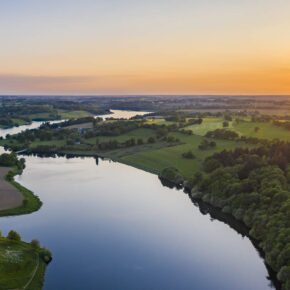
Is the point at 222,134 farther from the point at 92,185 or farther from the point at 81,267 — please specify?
the point at 81,267

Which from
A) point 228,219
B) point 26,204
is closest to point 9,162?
point 26,204

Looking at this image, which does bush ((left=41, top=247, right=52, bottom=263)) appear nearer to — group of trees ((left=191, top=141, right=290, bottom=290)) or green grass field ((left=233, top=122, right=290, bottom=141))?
group of trees ((left=191, top=141, right=290, bottom=290))

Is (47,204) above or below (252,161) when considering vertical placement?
below

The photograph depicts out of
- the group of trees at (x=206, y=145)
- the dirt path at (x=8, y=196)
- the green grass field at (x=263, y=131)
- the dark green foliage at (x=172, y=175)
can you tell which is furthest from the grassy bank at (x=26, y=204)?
the green grass field at (x=263, y=131)

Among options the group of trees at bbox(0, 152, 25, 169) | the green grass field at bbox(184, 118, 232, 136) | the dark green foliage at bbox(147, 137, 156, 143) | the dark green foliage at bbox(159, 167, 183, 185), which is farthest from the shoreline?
the green grass field at bbox(184, 118, 232, 136)

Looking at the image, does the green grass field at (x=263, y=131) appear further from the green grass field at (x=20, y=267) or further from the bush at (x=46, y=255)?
the green grass field at (x=20, y=267)

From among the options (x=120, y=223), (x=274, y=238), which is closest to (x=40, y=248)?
(x=120, y=223)
